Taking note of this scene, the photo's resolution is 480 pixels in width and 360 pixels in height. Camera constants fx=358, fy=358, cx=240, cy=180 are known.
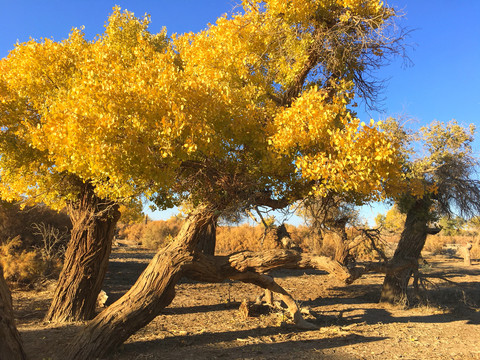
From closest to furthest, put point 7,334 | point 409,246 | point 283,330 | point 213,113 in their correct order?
point 7,334 < point 213,113 < point 283,330 < point 409,246

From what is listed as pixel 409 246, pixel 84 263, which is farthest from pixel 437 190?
pixel 84 263

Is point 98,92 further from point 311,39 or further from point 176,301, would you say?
point 176,301

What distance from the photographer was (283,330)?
24.1ft

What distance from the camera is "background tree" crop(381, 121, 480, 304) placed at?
409 inches

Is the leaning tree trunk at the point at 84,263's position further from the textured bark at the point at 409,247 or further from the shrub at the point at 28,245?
the textured bark at the point at 409,247

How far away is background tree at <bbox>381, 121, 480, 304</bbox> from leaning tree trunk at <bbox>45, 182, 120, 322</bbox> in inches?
312

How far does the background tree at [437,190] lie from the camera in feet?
34.1

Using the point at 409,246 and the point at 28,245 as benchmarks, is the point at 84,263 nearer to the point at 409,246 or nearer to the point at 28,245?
the point at 28,245

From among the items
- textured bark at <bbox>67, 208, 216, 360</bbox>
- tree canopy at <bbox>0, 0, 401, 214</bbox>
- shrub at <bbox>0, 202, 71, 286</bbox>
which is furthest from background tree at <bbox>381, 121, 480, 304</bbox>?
shrub at <bbox>0, 202, 71, 286</bbox>

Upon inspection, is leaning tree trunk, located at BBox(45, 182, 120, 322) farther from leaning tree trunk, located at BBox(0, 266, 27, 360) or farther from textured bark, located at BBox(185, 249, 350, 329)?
leaning tree trunk, located at BBox(0, 266, 27, 360)

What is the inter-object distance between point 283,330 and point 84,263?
4472 millimetres

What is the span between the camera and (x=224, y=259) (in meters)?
6.71

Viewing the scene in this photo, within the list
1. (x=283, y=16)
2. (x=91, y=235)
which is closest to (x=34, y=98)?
(x=91, y=235)

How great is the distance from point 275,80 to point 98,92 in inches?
154
